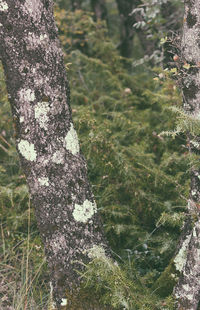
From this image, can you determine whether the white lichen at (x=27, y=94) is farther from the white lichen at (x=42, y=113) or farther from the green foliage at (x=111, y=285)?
the green foliage at (x=111, y=285)

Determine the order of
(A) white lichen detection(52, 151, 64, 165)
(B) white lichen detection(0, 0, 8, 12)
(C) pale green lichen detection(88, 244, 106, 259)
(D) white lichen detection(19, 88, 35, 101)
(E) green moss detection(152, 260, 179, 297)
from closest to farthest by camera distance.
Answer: (B) white lichen detection(0, 0, 8, 12)
(D) white lichen detection(19, 88, 35, 101)
(A) white lichen detection(52, 151, 64, 165)
(C) pale green lichen detection(88, 244, 106, 259)
(E) green moss detection(152, 260, 179, 297)

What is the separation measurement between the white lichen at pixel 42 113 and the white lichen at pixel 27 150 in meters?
0.17

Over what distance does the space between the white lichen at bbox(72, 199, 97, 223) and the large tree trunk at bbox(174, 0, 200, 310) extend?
76 centimetres

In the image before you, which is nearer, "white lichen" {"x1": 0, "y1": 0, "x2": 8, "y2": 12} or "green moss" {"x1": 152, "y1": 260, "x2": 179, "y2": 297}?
"white lichen" {"x1": 0, "y1": 0, "x2": 8, "y2": 12}

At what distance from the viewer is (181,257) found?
301 centimetres

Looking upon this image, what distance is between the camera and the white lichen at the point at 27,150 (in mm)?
2684

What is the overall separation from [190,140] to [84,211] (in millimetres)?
970

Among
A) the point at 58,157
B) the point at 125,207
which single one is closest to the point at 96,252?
the point at 58,157

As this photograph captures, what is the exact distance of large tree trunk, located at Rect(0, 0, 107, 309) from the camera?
8.29ft

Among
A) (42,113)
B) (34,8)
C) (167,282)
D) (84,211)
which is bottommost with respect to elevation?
(167,282)

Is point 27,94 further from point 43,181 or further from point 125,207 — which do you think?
point 125,207

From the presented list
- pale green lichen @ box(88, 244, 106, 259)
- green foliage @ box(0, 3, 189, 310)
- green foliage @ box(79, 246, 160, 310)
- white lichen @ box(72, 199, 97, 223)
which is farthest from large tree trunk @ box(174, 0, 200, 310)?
white lichen @ box(72, 199, 97, 223)

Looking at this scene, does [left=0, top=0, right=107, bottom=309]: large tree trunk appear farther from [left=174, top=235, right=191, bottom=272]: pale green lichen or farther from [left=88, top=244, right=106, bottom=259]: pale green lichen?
[left=174, top=235, right=191, bottom=272]: pale green lichen

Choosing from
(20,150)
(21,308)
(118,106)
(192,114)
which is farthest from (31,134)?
(118,106)
